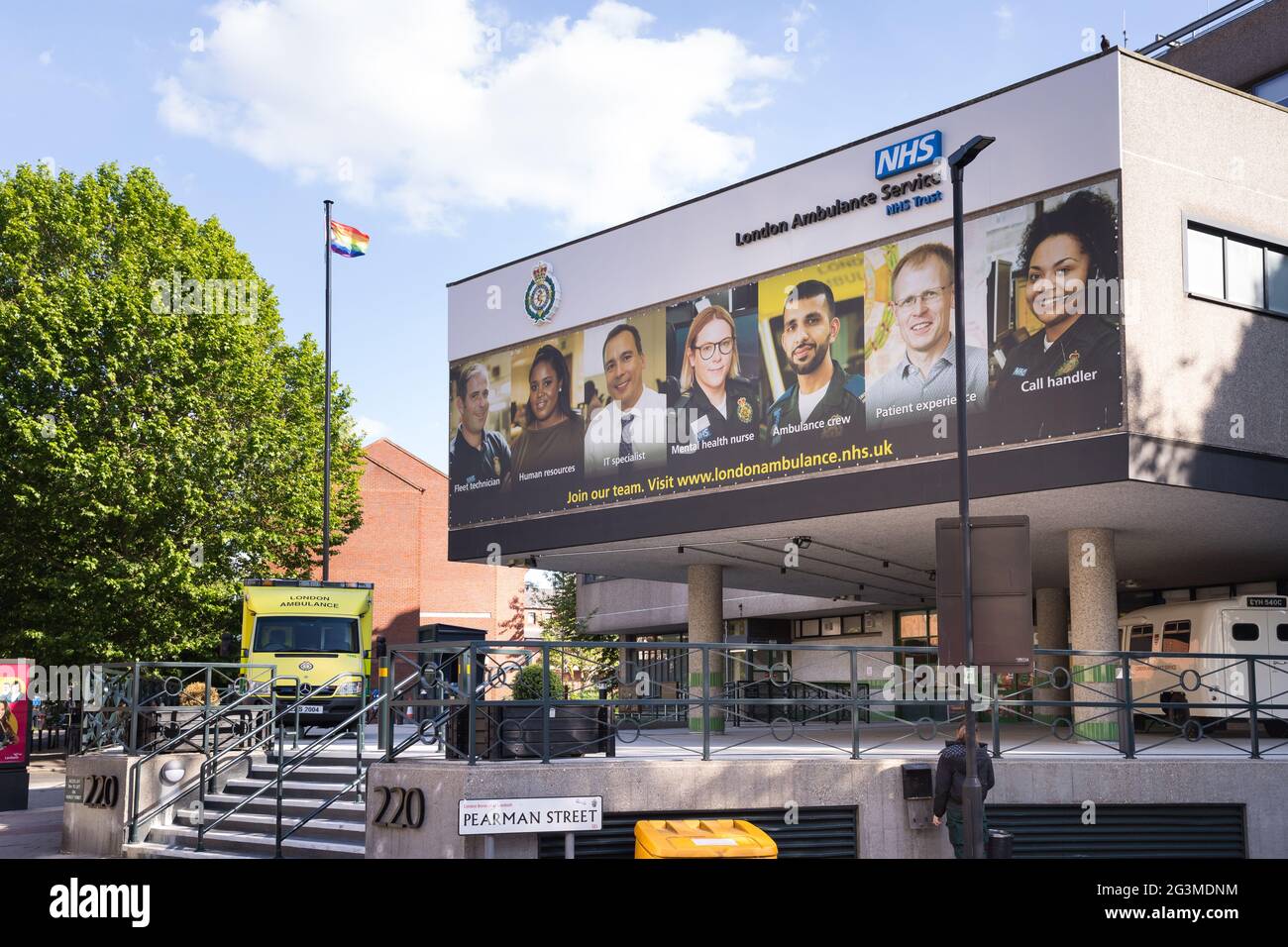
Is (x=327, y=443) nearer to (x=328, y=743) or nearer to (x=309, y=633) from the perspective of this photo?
(x=309, y=633)

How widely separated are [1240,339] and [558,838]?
12.2m

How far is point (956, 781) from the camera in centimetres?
1331

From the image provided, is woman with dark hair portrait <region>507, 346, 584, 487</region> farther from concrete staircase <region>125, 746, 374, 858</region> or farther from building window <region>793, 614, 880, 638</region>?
building window <region>793, 614, 880, 638</region>

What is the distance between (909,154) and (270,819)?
43.4 ft

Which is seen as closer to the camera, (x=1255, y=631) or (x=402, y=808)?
(x=402, y=808)

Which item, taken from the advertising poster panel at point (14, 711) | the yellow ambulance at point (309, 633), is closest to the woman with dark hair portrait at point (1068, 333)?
the yellow ambulance at point (309, 633)

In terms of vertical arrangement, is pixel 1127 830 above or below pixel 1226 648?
below

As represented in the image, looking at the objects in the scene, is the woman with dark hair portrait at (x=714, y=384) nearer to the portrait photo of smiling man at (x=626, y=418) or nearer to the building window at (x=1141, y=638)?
the portrait photo of smiling man at (x=626, y=418)

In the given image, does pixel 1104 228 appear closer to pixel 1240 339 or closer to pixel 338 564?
pixel 1240 339

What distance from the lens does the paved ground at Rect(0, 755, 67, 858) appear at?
58.4 feet

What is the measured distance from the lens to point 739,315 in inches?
854

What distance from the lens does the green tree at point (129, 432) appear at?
31.3m

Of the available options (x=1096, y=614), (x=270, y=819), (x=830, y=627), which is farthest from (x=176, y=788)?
(x=830, y=627)
